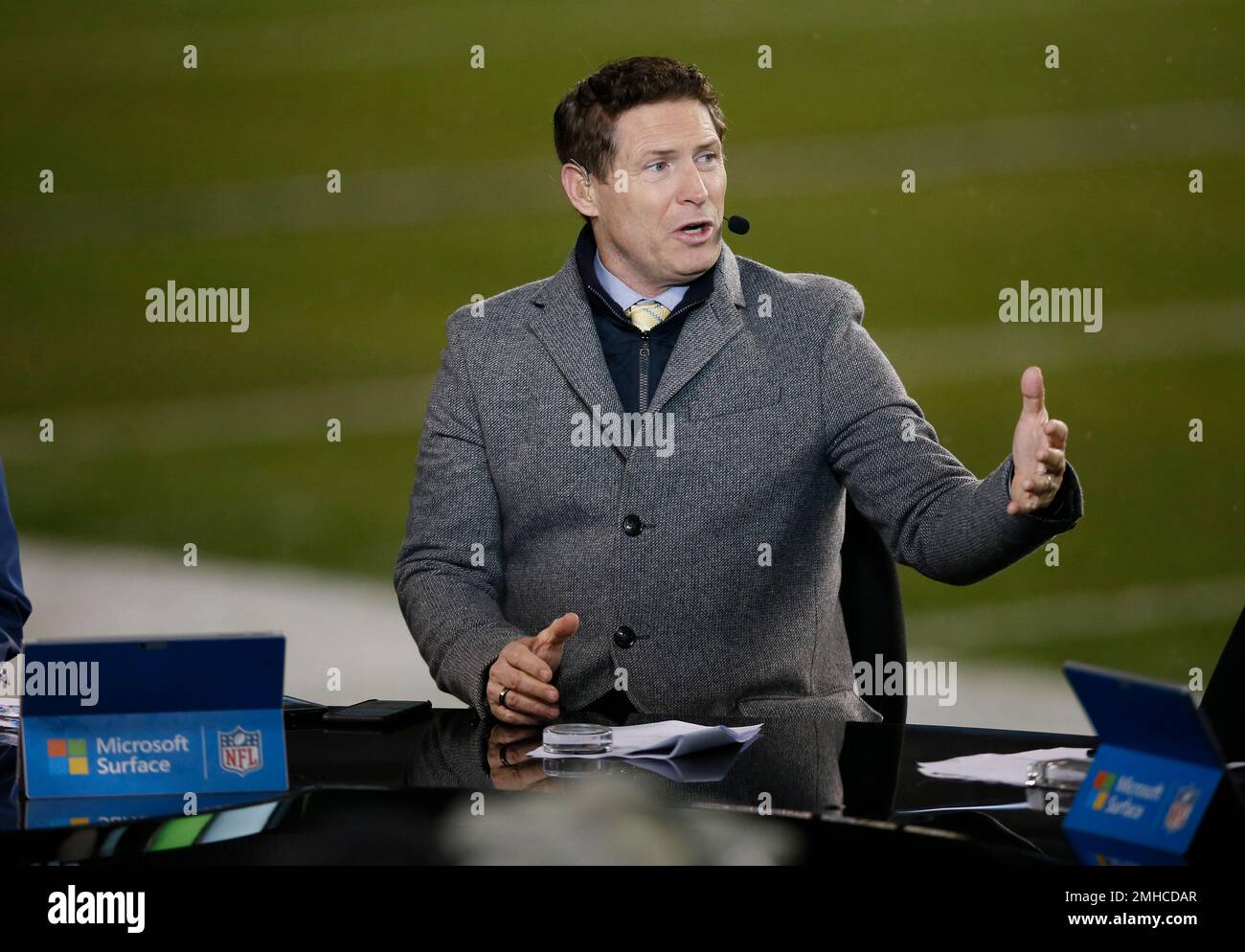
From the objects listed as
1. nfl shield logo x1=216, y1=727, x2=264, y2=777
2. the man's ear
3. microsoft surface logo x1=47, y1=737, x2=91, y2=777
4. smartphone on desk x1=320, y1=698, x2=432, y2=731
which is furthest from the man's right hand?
the man's ear

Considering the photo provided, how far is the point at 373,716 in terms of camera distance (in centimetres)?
186

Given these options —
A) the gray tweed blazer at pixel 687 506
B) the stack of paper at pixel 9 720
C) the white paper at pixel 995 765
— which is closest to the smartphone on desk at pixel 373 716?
the gray tweed blazer at pixel 687 506

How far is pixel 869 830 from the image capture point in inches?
50.4

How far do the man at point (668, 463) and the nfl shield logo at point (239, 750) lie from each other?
0.67m

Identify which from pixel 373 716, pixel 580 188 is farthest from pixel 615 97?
pixel 373 716

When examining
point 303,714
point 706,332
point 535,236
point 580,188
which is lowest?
point 303,714

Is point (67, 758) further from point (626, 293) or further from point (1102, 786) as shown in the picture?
point (626, 293)

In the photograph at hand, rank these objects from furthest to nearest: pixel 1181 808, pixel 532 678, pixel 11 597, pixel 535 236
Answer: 1. pixel 535 236
2. pixel 11 597
3. pixel 532 678
4. pixel 1181 808

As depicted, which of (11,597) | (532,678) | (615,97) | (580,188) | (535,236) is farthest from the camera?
(535,236)

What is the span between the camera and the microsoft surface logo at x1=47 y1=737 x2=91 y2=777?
1.43 meters

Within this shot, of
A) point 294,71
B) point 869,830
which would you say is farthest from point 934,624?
point 869,830

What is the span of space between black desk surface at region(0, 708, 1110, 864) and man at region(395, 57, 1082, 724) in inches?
21.2

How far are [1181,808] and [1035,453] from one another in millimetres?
682
